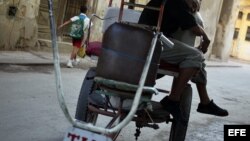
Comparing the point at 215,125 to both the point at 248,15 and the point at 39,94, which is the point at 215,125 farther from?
the point at 248,15

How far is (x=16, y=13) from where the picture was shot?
12125 mm

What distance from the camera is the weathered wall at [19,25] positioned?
38.4 feet

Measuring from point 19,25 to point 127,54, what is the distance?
9.53m

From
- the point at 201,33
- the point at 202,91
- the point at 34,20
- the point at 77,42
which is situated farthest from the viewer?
Result: the point at 34,20

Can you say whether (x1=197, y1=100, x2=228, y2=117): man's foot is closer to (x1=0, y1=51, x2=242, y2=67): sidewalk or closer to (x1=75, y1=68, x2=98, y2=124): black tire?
(x1=75, y1=68, x2=98, y2=124): black tire

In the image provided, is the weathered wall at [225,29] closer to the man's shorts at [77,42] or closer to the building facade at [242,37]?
the building facade at [242,37]

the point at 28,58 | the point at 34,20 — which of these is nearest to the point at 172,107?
the point at 28,58

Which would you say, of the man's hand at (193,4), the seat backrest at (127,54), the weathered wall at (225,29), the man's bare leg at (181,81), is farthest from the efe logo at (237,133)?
the weathered wall at (225,29)

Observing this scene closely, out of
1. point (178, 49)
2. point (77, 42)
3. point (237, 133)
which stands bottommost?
point (77, 42)

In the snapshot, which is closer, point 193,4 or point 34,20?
point 193,4

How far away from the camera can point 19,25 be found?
485 inches

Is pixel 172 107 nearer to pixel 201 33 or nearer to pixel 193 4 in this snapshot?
pixel 201 33

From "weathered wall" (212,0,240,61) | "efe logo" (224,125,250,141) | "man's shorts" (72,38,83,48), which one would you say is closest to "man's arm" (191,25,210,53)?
"efe logo" (224,125,250,141)

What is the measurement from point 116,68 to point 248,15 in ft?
115
